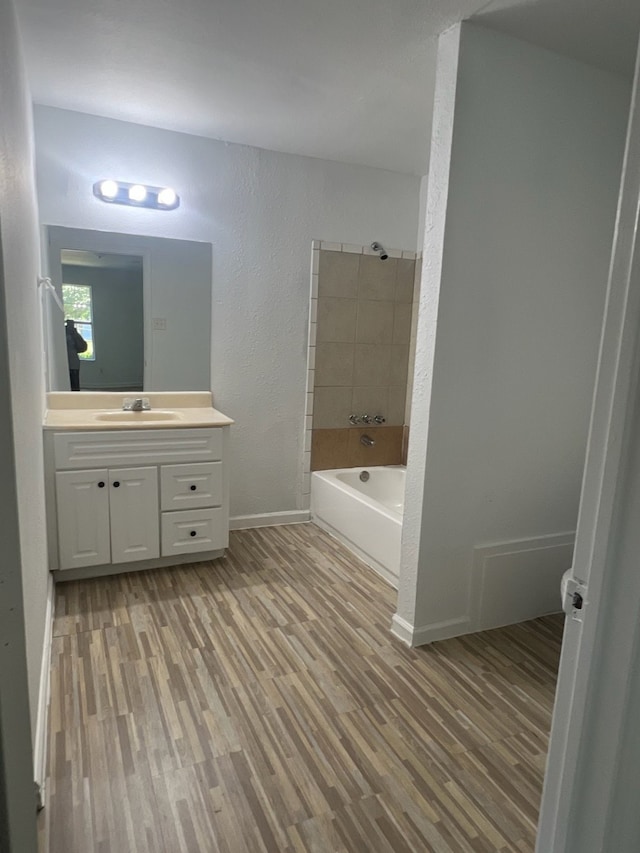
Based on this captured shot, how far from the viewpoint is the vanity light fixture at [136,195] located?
2.88 m

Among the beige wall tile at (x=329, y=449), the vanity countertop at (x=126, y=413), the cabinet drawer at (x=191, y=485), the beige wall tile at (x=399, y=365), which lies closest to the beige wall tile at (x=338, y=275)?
the beige wall tile at (x=399, y=365)

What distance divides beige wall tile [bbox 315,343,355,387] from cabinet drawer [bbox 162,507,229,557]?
1.13 m

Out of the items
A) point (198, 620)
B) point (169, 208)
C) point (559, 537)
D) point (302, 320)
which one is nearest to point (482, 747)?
point (559, 537)

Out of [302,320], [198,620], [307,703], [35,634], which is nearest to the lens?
[35,634]

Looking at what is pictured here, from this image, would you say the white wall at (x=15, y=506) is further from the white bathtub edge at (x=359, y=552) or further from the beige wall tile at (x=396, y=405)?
the beige wall tile at (x=396, y=405)

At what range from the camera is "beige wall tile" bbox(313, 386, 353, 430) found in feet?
11.8

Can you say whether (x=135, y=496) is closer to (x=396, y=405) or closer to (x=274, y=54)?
(x=396, y=405)

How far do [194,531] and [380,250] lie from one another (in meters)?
2.12

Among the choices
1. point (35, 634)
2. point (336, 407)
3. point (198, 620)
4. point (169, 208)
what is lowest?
point (198, 620)

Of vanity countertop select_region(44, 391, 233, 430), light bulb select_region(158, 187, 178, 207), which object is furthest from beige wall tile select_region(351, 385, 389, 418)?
light bulb select_region(158, 187, 178, 207)

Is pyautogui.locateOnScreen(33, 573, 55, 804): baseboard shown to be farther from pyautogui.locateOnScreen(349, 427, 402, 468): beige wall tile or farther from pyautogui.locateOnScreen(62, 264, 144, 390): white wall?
pyautogui.locateOnScreen(349, 427, 402, 468): beige wall tile

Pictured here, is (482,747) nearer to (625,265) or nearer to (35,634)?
(35,634)

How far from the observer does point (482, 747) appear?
5.68 feet

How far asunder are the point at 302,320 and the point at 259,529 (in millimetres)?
1389
